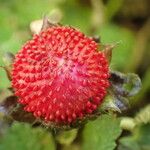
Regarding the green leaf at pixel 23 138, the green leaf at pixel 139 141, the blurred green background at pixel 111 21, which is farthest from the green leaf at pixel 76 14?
the green leaf at pixel 23 138


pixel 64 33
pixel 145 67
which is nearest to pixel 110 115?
pixel 64 33

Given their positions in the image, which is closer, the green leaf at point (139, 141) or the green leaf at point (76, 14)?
the green leaf at point (139, 141)

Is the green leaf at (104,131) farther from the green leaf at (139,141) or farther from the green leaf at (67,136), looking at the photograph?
the green leaf at (139,141)

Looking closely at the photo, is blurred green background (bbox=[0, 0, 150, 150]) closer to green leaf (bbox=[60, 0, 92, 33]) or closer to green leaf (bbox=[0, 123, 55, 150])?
green leaf (bbox=[60, 0, 92, 33])

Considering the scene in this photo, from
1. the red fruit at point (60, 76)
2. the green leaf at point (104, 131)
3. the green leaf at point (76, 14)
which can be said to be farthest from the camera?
the green leaf at point (76, 14)

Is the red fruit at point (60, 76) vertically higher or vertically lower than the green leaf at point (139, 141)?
higher

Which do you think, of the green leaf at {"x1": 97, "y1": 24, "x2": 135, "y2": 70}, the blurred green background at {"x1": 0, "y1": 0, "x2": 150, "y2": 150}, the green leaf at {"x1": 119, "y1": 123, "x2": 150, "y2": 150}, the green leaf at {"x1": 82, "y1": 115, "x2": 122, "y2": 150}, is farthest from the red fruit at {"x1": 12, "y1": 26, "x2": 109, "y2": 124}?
the green leaf at {"x1": 97, "y1": 24, "x2": 135, "y2": 70}
